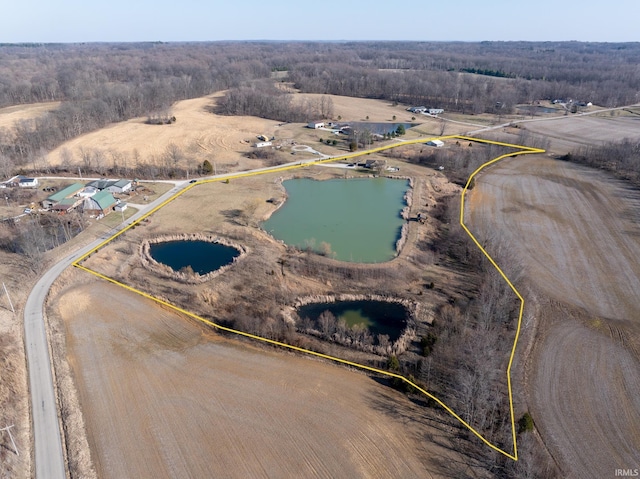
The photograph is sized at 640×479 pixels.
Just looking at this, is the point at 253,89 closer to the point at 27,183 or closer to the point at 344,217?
the point at 27,183

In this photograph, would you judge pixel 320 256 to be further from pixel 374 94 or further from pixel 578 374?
pixel 374 94

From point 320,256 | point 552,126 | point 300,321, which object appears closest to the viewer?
point 300,321

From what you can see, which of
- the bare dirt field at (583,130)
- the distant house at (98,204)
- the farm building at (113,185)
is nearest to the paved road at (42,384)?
the distant house at (98,204)

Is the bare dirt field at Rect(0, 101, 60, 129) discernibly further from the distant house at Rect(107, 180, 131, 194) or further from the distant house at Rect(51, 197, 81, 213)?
the distant house at Rect(51, 197, 81, 213)

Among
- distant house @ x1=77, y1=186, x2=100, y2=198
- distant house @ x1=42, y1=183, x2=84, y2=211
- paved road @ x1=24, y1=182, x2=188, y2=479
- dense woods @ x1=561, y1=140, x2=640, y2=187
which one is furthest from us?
dense woods @ x1=561, y1=140, x2=640, y2=187

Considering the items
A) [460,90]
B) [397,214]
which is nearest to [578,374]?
[397,214]

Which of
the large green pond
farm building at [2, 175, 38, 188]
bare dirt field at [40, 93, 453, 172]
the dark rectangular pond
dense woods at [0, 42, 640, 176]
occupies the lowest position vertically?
the dark rectangular pond

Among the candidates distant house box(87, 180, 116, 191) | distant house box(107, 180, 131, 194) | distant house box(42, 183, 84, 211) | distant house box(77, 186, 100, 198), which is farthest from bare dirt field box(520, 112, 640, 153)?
distant house box(42, 183, 84, 211)
